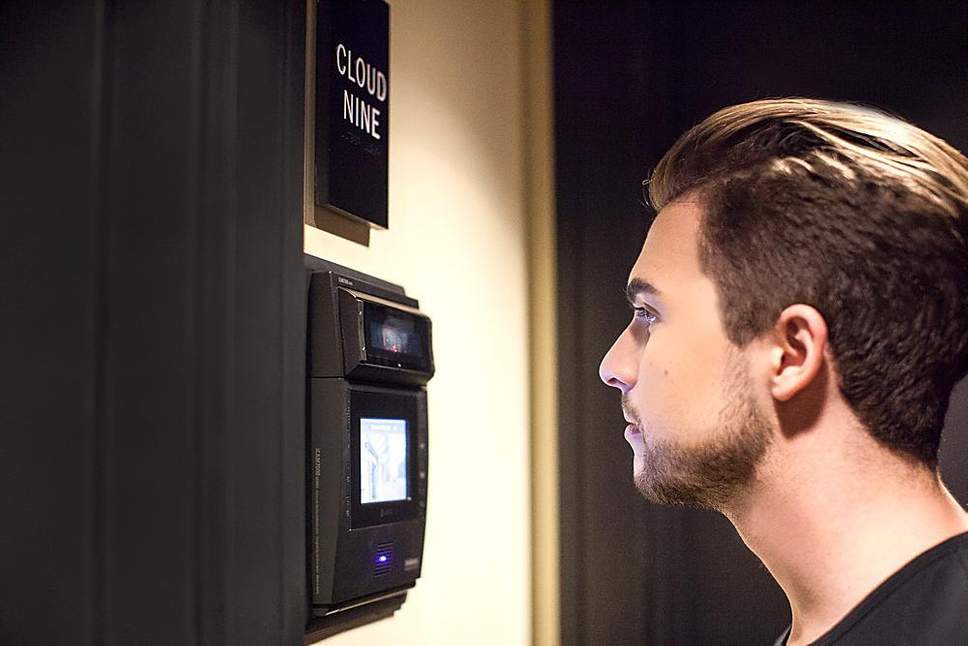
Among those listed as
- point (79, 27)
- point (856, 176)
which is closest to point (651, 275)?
point (856, 176)

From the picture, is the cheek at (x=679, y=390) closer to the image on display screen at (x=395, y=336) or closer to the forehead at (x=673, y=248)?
the forehead at (x=673, y=248)

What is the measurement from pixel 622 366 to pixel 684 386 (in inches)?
4.8

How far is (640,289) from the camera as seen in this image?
1404 millimetres

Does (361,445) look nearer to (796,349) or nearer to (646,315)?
(646,315)

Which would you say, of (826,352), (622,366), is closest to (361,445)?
(622,366)

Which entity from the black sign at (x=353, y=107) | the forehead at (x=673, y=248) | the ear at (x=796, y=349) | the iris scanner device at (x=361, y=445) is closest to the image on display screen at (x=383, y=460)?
the iris scanner device at (x=361, y=445)

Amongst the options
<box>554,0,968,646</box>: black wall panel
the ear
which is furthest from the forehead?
<box>554,0,968,646</box>: black wall panel

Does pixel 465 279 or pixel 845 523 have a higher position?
pixel 465 279

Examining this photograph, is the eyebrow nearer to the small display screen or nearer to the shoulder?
the small display screen

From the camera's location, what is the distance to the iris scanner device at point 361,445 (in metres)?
1.34

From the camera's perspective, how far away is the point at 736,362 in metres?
1.31

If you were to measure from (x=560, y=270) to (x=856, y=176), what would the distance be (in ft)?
3.30

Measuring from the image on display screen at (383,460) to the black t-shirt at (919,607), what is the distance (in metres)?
0.58

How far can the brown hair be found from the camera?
1.26m
